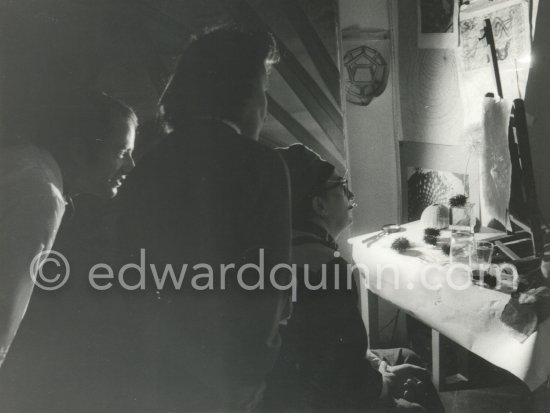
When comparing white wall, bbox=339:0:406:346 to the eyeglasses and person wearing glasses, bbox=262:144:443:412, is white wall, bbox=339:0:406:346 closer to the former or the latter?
the eyeglasses

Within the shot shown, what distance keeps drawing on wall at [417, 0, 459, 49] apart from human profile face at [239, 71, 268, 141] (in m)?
0.76

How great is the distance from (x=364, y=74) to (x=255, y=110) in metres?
0.57

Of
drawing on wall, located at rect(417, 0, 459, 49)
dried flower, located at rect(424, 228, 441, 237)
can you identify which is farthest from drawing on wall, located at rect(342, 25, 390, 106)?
dried flower, located at rect(424, 228, 441, 237)

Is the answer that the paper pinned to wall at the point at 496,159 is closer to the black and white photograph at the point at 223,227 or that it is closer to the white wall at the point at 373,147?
the black and white photograph at the point at 223,227

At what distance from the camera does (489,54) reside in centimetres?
158

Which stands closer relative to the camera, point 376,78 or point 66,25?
point 66,25

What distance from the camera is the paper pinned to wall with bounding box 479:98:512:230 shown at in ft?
4.77

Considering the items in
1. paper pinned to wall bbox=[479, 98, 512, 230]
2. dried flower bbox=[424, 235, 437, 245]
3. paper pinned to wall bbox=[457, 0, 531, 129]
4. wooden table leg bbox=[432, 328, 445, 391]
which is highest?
paper pinned to wall bbox=[457, 0, 531, 129]

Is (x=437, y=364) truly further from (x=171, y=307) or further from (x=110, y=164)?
(x=110, y=164)

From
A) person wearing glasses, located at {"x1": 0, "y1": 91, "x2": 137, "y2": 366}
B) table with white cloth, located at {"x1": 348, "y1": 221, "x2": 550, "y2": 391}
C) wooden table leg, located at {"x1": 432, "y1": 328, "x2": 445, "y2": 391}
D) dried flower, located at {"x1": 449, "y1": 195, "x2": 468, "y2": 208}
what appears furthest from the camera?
dried flower, located at {"x1": 449, "y1": 195, "x2": 468, "y2": 208}

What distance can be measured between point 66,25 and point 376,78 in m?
1.07

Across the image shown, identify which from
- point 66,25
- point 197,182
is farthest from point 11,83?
point 197,182

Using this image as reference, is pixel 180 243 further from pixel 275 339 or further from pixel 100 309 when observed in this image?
pixel 275 339

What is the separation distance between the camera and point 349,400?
1336mm
